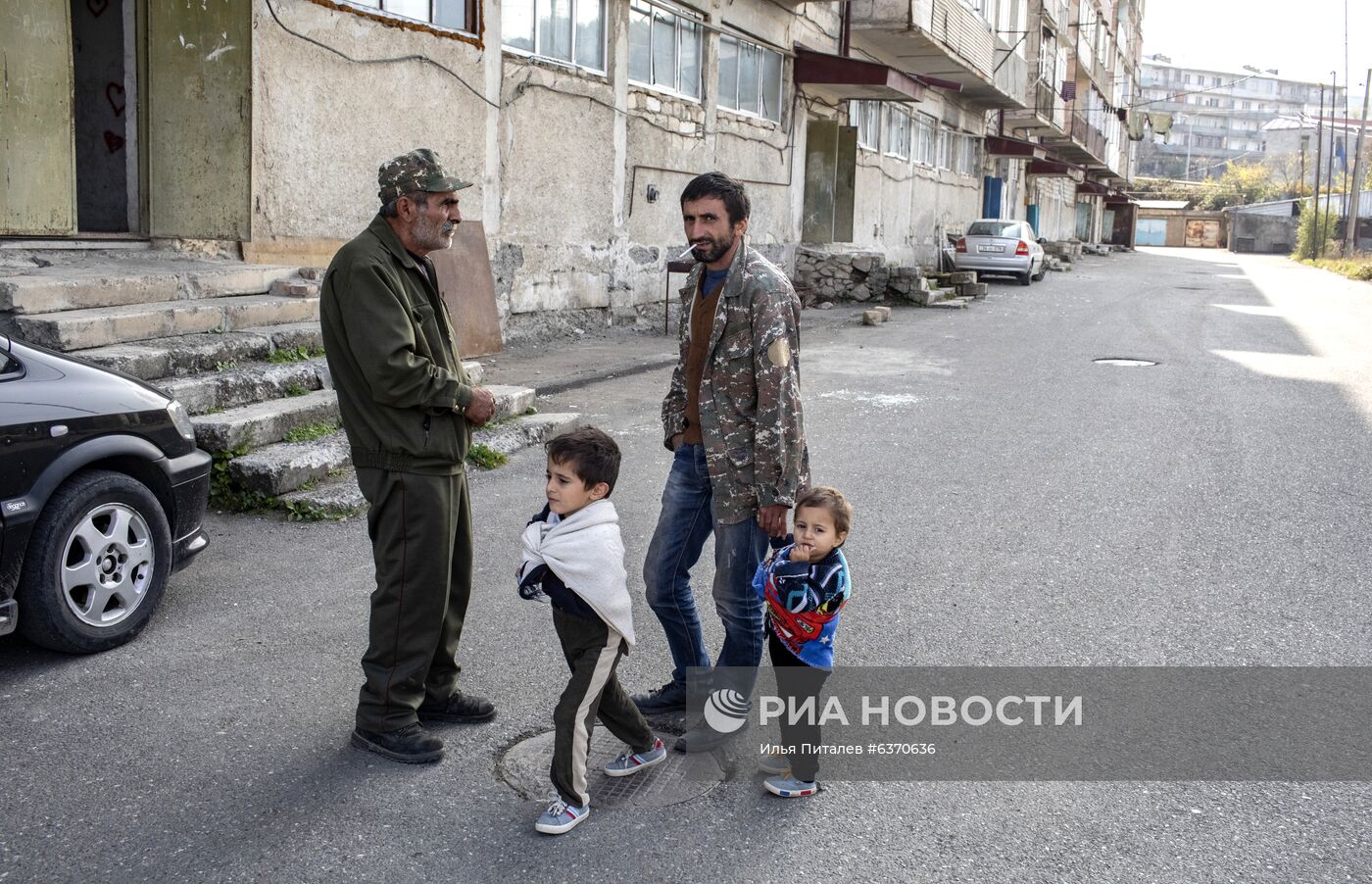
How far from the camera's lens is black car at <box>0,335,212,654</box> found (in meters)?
4.04

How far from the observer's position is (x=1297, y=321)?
18.7 meters

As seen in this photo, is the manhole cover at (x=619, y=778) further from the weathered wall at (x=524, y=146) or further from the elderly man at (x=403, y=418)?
the weathered wall at (x=524, y=146)

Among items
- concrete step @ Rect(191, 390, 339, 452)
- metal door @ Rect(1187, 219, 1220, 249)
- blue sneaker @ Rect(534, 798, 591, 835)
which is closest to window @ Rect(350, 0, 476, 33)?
concrete step @ Rect(191, 390, 339, 452)

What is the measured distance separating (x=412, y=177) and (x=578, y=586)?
4.32ft

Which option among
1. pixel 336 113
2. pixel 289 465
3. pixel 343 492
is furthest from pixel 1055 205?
pixel 289 465

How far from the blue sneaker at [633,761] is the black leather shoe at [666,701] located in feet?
1.12

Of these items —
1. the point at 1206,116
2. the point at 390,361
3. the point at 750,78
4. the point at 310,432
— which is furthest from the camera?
the point at 1206,116

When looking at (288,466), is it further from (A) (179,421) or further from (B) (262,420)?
(A) (179,421)

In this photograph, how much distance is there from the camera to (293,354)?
308 inches

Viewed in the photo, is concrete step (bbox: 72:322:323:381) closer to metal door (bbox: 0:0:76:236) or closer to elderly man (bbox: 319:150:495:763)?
metal door (bbox: 0:0:76:236)

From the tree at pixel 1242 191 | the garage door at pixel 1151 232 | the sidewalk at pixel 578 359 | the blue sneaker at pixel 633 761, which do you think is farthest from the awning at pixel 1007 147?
the tree at pixel 1242 191

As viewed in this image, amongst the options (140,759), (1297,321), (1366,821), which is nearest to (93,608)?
(140,759)

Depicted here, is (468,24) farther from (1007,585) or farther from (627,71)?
(1007,585)

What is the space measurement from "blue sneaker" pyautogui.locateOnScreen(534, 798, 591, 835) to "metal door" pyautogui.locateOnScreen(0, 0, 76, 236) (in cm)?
723
